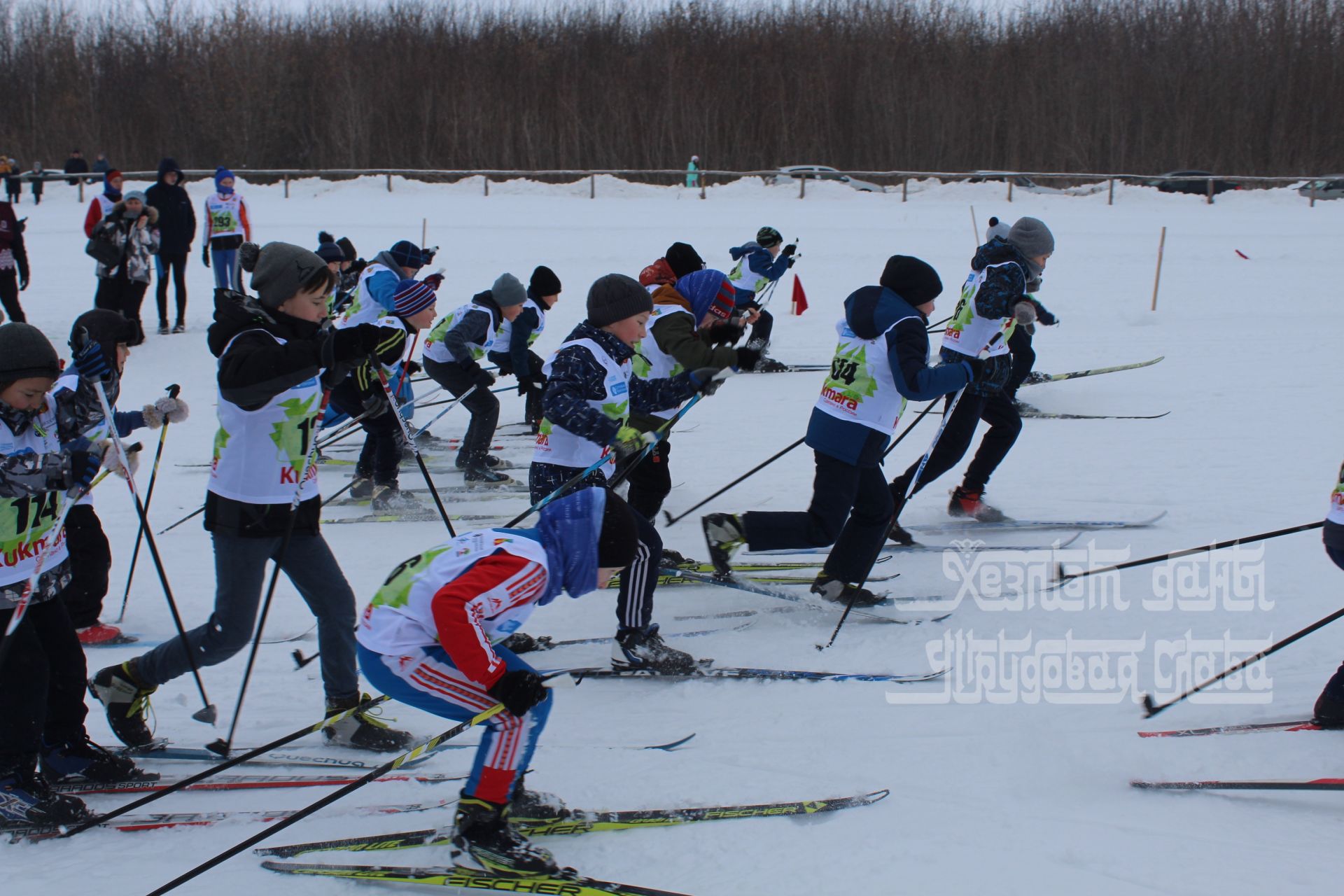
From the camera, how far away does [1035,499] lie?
611 cm

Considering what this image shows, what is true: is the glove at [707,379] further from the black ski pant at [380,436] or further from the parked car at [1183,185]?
the parked car at [1183,185]

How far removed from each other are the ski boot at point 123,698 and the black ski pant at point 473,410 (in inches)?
137

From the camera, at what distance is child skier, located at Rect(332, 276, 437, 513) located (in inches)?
229

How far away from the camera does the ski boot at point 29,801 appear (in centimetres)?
294

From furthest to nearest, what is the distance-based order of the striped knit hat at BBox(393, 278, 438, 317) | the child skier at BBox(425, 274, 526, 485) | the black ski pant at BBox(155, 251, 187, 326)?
the black ski pant at BBox(155, 251, 187, 326) < the child skier at BBox(425, 274, 526, 485) < the striped knit hat at BBox(393, 278, 438, 317)

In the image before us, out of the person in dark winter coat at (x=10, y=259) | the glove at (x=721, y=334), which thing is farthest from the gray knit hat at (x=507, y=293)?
the person in dark winter coat at (x=10, y=259)

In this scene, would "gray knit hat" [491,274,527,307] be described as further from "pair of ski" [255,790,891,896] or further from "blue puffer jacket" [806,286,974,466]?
"pair of ski" [255,790,891,896]

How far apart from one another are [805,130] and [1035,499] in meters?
21.8

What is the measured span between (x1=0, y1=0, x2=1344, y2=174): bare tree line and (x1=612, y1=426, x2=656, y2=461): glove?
22309mm

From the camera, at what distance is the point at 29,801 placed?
9.70 ft

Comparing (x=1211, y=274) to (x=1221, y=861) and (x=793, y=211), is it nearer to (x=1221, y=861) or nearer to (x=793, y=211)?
(x=793, y=211)

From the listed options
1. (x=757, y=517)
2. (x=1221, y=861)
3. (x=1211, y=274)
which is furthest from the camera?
(x=1211, y=274)

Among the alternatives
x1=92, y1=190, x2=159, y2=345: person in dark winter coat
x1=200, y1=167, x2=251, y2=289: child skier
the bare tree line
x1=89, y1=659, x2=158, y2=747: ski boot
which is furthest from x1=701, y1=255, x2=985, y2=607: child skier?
the bare tree line

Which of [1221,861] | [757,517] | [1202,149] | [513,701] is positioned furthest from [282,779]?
[1202,149]
